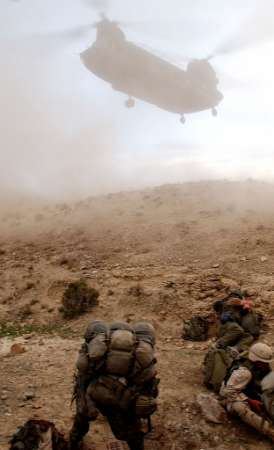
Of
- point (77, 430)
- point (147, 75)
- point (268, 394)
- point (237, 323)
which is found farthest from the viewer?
point (147, 75)

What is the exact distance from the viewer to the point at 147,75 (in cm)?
2241

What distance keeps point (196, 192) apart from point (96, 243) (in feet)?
22.0

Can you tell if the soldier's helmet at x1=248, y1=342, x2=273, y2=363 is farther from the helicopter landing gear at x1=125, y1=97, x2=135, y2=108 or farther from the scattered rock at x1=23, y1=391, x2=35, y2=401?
the helicopter landing gear at x1=125, y1=97, x2=135, y2=108

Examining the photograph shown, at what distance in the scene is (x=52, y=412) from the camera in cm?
548

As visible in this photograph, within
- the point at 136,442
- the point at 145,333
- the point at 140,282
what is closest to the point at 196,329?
the point at 140,282

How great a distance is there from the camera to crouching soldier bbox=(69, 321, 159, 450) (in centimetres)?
418

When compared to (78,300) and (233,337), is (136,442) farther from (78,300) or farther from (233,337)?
(78,300)

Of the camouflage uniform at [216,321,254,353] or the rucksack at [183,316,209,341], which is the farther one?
the rucksack at [183,316,209,341]

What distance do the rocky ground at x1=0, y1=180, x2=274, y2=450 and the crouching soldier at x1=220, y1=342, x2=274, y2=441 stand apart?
0.27m

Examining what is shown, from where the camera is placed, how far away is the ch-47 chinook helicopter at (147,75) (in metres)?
21.6

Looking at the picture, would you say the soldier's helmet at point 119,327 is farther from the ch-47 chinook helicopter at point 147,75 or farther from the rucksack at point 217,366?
the ch-47 chinook helicopter at point 147,75

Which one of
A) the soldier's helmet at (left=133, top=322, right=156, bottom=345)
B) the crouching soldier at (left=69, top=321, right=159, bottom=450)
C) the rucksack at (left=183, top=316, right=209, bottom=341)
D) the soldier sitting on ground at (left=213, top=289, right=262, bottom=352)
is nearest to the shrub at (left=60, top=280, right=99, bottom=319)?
the rucksack at (left=183, top=316, right=209, bottom=341)

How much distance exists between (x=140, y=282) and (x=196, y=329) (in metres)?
2.49

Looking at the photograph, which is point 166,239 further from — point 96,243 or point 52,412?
point 52,412
